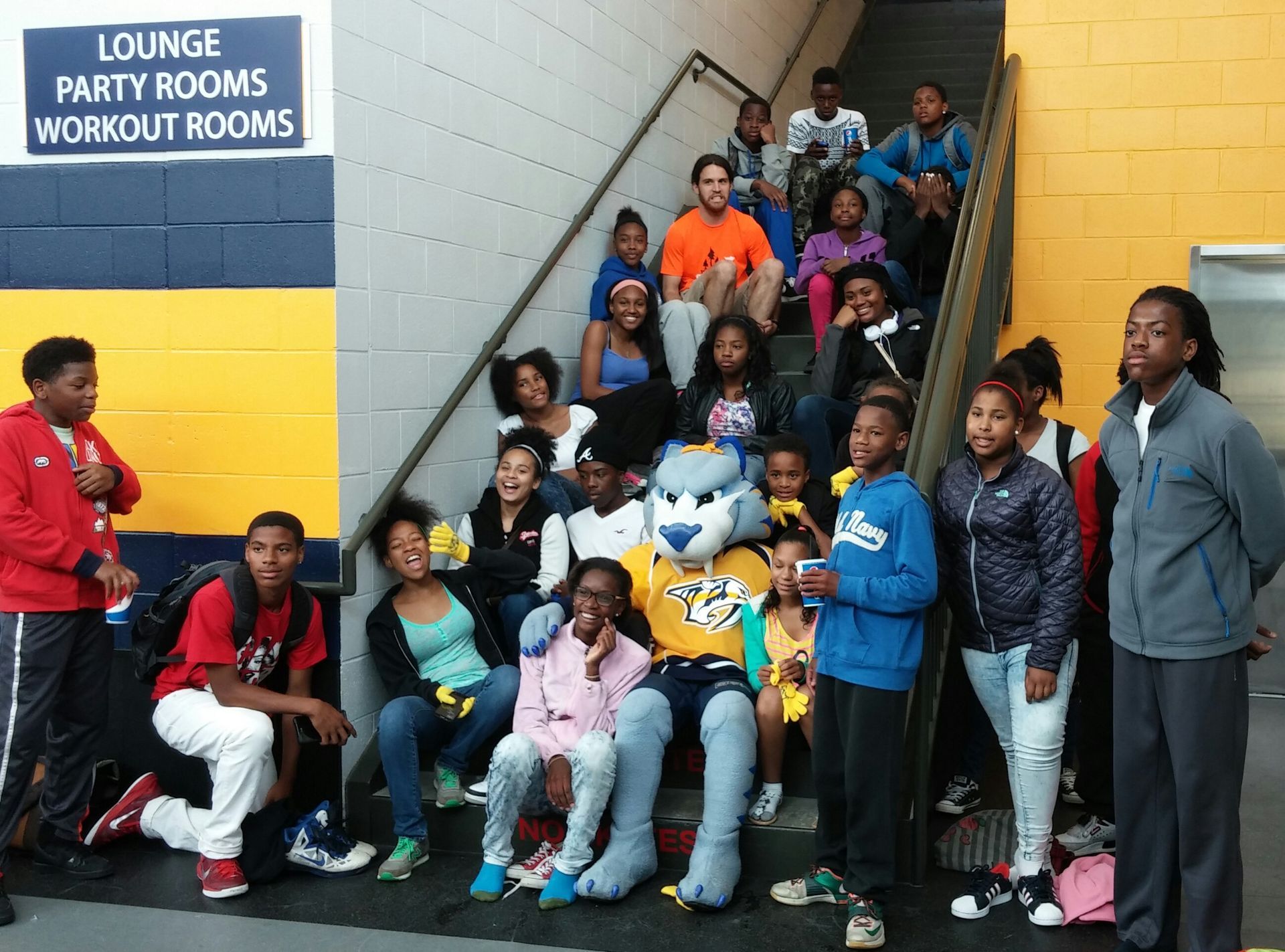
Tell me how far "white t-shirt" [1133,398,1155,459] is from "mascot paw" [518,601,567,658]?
6.19 feet

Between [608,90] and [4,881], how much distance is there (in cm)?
427

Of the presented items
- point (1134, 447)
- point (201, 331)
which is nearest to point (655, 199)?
point (201, 331)

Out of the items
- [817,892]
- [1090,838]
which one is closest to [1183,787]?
[1090,838]

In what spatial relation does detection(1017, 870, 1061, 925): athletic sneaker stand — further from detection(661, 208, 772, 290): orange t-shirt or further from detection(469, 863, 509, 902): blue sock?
detection(661, 208, 772, 290): orange t-shirt

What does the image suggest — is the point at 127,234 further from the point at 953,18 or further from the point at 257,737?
the point at 953,18

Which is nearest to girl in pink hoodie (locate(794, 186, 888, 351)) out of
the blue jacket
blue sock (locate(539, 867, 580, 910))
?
the blue jacket

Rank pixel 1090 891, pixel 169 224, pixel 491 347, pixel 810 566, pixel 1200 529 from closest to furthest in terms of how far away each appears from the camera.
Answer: pixel 1200 529 → pixel 1090 891 → pixel 810 566 → pixel 169 224 → pixel 491 347

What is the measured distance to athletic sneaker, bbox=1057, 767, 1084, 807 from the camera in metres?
4.46

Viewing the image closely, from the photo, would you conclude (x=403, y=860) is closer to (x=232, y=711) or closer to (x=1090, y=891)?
(x=232, y=711)

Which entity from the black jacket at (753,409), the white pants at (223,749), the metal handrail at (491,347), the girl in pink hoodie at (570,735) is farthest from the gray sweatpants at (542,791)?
the black jacket at (753,409)

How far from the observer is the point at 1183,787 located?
311cm

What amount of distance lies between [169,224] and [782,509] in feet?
7.57

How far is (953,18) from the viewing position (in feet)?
34.7

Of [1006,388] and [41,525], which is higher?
[1006,388]
